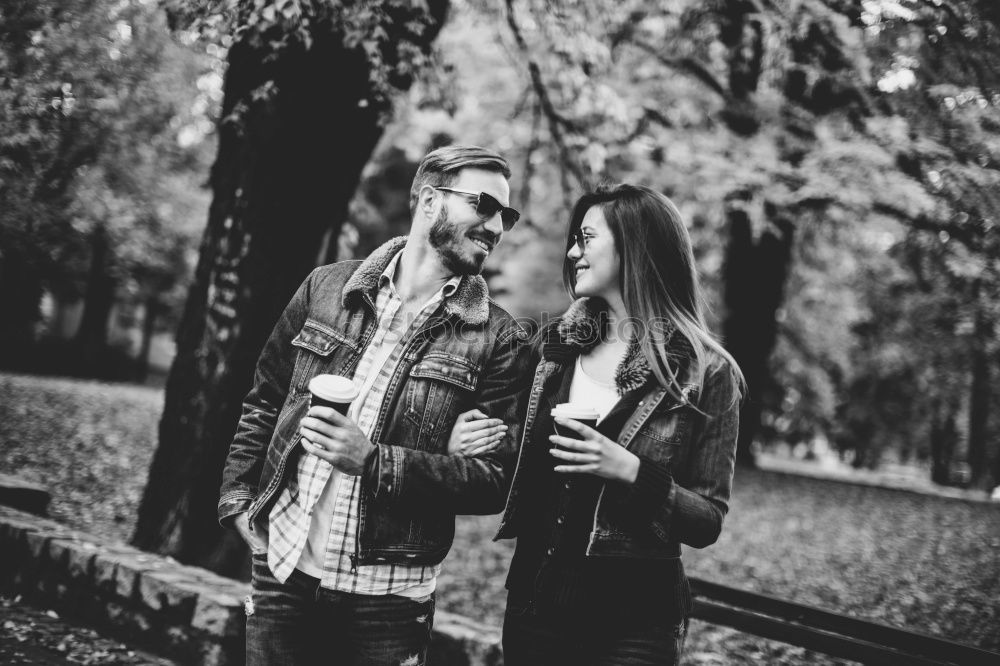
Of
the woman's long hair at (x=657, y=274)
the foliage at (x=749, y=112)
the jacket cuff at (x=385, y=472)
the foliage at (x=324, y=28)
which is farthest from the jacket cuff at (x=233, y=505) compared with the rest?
the foliage at (x=749, y=112)

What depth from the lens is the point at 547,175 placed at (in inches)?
423

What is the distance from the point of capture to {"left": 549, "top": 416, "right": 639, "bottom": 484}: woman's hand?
200 cm

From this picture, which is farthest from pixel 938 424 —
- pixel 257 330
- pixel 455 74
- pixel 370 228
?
pixel 257 330

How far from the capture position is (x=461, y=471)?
7.26 ft

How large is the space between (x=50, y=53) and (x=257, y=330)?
335cm

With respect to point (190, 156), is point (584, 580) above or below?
below

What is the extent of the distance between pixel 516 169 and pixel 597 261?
983 centimetres

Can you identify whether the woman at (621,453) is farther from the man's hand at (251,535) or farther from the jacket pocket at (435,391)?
the man's hand at (251,535)

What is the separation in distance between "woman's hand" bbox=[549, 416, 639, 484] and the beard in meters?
0.72

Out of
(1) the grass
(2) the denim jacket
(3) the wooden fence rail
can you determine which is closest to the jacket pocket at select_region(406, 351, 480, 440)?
(2) the denim jacket

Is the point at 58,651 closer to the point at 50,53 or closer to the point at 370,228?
the point at 50,53

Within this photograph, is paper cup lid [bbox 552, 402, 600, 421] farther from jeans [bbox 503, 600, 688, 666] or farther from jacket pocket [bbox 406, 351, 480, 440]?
jeans [bbox 503, 600, 688, 666]

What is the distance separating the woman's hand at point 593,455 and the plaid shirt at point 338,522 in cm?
67

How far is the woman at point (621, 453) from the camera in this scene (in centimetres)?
212
